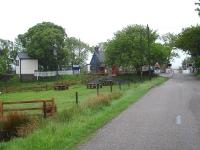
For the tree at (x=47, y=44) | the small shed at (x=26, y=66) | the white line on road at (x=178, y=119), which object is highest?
the tree at (x=47, y=44)

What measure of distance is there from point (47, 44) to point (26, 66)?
8437 mm

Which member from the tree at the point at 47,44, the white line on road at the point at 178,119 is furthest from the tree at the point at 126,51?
the white line on road at the point at 178,119

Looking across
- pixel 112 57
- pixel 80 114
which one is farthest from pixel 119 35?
pixel 80 114

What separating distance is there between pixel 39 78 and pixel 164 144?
3110 inches

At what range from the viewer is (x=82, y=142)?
48.8 feet

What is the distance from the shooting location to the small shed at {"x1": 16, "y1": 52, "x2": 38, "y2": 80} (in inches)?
3748

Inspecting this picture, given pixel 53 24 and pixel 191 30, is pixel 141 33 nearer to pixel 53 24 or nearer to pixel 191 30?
pixel 191 30

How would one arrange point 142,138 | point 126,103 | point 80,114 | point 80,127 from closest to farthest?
1. point 142,138
2. point 80,127
3. point 80,114
4. point 126,103

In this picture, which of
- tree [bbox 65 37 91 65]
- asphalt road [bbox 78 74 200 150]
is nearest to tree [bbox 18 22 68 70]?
tree [bbox 65 37 91 65]

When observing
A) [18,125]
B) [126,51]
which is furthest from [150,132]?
[126,51]

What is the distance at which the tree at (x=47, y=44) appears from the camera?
90.2 m

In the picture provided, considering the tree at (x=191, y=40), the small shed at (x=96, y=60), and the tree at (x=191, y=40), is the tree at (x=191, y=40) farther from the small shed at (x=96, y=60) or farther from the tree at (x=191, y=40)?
A: the small shed at (x=96, y=60)

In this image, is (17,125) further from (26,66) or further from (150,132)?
(26,66)

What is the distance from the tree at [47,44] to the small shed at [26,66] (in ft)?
4.88
